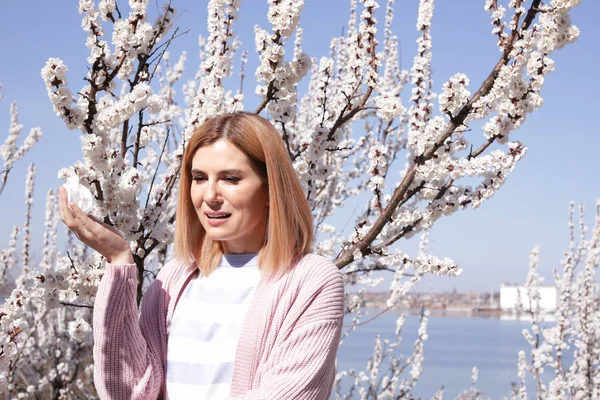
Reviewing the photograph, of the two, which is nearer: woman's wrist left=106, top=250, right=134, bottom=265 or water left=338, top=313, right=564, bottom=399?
woman's wrist left=106, top=250, right=134, bottom=265

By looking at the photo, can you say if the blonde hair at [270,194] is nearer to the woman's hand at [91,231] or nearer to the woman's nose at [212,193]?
the woman's nose at [212,193]

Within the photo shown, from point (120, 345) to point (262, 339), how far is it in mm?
360

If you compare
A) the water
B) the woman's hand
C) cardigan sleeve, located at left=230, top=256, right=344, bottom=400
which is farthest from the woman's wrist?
the water

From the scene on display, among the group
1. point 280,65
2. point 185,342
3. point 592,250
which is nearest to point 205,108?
point 280,65

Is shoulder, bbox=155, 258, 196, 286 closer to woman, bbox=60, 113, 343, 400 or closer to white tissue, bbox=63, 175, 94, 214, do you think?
woman, bbox=60, 113, 343, 400

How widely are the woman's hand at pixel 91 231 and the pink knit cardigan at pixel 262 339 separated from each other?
4cm

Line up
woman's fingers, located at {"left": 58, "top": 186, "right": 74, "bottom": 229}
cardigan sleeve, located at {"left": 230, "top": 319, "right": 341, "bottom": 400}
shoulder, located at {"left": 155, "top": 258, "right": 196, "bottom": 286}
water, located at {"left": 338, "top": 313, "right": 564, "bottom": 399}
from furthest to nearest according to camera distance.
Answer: water, located at {"left": 338, "top": 313, "right": 564, "bottom": 399} < shoulder, located at {"left": 155, "top": 258, "right": 196, "bottom": 286} < woman's fingers, located at {"left": 58, "top": 186, "right": 74, "bottom": 229} < cardigan sleeve, located at {"left": 230, "top": 319, "right": 341, "bottom": 400}

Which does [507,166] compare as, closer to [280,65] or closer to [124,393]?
[280,65]

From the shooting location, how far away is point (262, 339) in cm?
157

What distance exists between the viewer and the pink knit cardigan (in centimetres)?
150

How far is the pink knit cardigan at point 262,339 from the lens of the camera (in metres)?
1.50

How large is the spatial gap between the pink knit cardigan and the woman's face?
171 millimetres

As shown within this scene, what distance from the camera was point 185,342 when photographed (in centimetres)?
167

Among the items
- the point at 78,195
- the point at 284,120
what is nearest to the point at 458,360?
the point at 284,120
